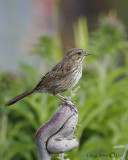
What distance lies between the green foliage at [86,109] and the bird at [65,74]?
1045mm

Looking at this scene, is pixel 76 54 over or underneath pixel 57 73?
over

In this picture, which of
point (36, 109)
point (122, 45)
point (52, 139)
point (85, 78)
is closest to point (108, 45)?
point (122, 45)

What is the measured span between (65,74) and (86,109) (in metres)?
1.46

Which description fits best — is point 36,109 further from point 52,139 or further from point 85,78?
point 52,139

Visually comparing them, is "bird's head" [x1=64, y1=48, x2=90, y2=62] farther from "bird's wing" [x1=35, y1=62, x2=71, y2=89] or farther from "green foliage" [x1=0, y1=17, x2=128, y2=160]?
"green foliage" [x1=0, y1=17, x2=128, y2=160]

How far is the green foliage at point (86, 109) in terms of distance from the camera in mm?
4301

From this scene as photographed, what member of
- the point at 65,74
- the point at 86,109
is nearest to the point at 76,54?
the point at 65,74

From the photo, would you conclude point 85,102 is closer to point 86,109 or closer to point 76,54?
point 86,109

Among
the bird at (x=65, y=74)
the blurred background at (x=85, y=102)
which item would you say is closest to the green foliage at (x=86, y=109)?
the blurred background at (x=85, y=102)

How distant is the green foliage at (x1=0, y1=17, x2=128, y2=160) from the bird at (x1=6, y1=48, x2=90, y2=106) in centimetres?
105

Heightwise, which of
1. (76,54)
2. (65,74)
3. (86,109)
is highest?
(76,54)

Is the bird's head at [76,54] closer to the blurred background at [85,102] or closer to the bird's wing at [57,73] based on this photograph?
the bird's wing at [57,73]

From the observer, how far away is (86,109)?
174 inches

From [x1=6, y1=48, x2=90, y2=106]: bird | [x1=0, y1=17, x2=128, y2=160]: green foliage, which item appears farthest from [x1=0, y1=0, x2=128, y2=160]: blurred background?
[x1=6, y1=48, x2=90, y2=106]: bird
